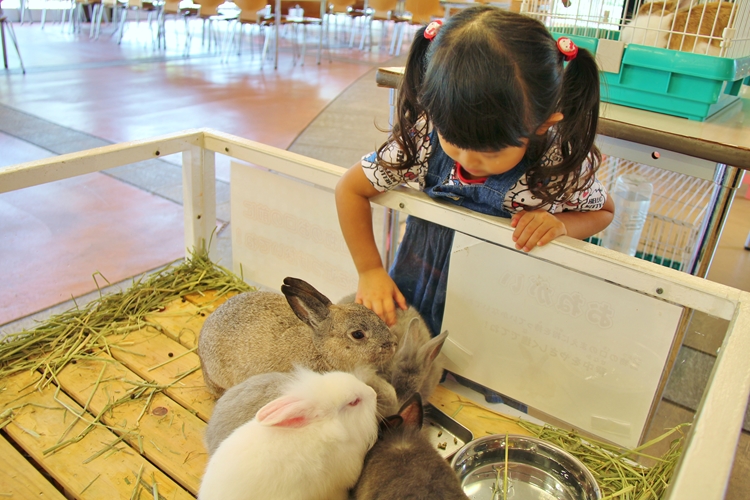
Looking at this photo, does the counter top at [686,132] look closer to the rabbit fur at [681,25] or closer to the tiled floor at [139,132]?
the rabbit fur at [681,25]

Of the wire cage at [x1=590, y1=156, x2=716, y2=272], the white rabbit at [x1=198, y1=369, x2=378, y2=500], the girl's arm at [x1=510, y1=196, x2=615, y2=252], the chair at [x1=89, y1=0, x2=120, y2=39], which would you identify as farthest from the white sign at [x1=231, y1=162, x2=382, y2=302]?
the chair at [x1=89, y1=0, x2=120, y2=39]

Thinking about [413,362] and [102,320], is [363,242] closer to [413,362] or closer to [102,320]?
[413,362]

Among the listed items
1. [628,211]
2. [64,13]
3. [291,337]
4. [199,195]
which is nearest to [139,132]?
[199,195]

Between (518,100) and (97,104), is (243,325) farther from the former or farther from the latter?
(97,104)

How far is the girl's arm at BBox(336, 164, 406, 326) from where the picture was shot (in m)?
1.31

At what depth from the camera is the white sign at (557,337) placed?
1.09 metres

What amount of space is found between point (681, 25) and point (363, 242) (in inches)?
44.6

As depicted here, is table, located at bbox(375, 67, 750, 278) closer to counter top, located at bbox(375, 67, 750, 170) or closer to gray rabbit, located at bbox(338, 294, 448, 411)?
counter top, located at bbox(375, 67, 750, 170)

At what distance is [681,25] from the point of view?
173 centimetres

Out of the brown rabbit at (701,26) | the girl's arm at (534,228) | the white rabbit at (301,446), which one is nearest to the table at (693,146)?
the brown rabbit at (701,26)

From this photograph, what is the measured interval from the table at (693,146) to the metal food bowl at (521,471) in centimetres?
79

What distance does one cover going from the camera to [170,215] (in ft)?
10.1

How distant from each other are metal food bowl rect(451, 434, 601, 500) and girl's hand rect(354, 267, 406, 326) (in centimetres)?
30

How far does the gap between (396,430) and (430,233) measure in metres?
0.53
